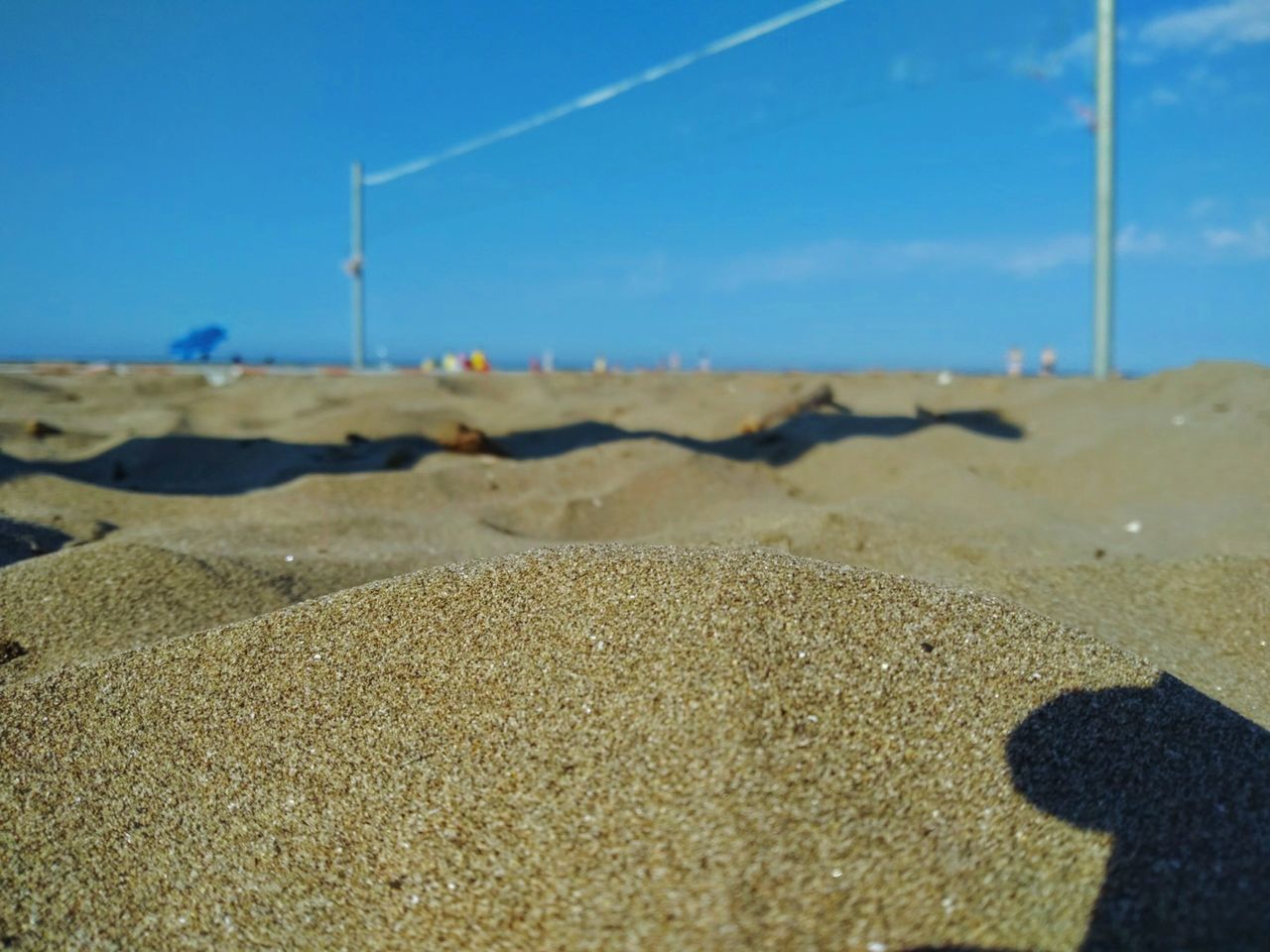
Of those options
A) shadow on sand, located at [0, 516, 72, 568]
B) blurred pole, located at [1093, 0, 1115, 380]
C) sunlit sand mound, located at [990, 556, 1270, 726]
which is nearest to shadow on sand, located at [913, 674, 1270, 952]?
sunlit sand mound, located at [990, 556, 1270, 726]

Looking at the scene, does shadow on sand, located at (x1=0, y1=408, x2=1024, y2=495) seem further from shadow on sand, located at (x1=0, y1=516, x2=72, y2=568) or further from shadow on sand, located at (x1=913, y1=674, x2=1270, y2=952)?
shadow on sand, located at (x1=913, y1=674, x2=1270, y2=952)

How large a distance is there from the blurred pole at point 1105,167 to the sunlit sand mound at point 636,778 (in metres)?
4.62

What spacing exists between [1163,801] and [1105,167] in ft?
17.0

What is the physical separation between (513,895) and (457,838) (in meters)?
0.12

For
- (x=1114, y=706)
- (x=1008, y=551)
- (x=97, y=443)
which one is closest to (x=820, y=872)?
(x=1114, y=706)

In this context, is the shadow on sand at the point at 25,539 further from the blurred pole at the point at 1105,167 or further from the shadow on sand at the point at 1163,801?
the blurred pole at the point at 1105,167

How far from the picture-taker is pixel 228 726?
4.90 ft

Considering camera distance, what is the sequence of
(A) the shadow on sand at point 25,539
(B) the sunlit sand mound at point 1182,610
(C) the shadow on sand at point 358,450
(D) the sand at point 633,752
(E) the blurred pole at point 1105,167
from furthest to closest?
(E) the blurred pole at point 1105,167, (C) the shadow on sand at point 358,450, (A) the shadow on sand at point 25,539, (B) the sunlit sand mound at point 1182,610, (D) the sand at point 633,752

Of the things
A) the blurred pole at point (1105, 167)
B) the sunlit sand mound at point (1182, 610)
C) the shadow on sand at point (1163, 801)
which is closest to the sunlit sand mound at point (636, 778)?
the shadow on sand at point (1163, 801)

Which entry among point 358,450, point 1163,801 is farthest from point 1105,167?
point 1163,801

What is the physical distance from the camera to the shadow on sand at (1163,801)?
3.20 ft

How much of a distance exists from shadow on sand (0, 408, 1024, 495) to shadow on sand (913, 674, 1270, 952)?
3048 millimetres

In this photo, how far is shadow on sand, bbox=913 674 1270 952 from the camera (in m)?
0.98

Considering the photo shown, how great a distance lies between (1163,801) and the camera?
1.21 metres
